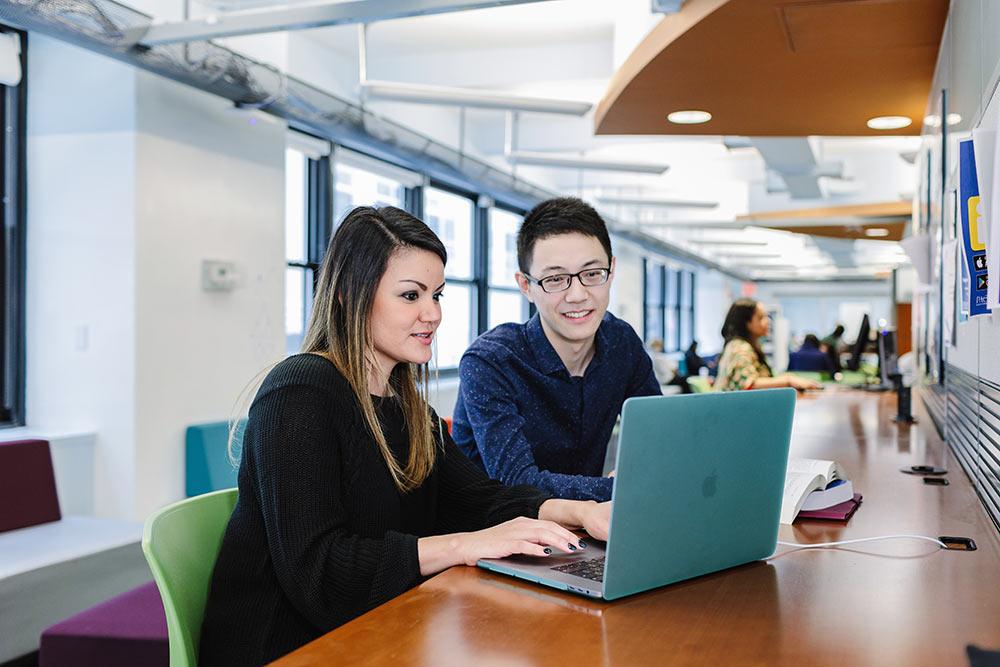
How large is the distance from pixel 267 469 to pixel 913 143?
28.2 feet

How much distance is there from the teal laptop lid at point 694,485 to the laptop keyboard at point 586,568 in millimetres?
80

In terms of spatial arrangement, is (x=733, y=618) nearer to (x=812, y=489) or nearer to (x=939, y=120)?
(x=812, y=489)

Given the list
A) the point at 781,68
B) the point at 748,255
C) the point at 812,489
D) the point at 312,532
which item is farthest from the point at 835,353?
the point at 748,255

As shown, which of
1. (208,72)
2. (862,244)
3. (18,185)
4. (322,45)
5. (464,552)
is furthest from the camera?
(862,244)

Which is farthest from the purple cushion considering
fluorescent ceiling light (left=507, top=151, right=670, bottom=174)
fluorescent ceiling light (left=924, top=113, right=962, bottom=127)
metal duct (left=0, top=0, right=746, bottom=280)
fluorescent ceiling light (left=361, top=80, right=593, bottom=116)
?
fluorescent ceiling light (left=507, top=151, right=670, bottom=174)

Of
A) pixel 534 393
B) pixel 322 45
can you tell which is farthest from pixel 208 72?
pixel 534 393

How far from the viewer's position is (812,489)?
170 centimetres

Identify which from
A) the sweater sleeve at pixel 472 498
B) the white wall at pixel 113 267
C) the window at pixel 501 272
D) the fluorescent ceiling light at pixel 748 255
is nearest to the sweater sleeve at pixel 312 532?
the sweater sleeve at pixel 472 498

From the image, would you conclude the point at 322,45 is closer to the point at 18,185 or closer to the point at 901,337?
the point at 18,185

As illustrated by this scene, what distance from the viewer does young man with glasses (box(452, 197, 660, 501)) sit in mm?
1987

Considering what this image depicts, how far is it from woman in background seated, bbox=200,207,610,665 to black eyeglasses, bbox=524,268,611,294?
0.36 meters

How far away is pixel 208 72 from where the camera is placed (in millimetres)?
4113

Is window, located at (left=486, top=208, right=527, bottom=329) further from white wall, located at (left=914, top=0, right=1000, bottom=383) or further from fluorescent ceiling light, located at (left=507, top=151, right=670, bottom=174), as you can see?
white wall, located at (left=914, top=0, right=1000, bottom=383)

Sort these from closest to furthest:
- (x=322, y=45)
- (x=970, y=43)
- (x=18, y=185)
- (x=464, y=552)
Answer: (x=464, y=552) → (x=970, y=43) → (x=18, y=185) → (x=322, y=45)
